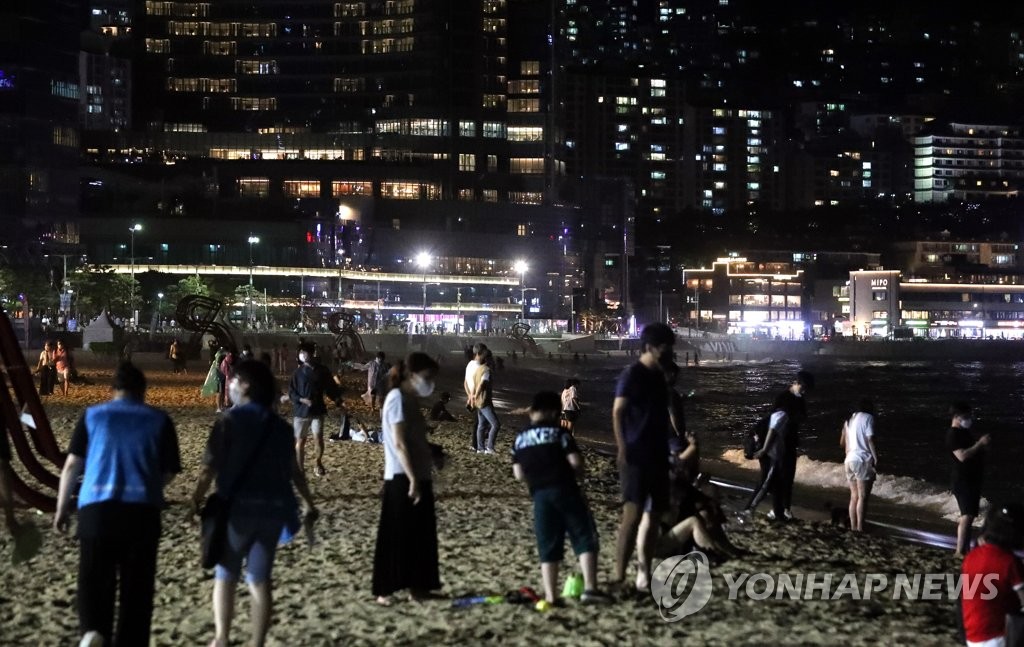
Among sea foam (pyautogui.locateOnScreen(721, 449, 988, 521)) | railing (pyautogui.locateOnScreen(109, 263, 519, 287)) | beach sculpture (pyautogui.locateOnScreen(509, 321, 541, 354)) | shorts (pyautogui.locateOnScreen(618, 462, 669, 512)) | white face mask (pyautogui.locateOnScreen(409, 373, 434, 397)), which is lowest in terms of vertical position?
sea foam (pyautogui.locateOnScreen(721, 449, 988, 521))

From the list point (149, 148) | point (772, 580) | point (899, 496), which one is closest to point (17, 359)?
point (772, 580)

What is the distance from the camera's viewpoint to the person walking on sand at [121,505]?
22.6ft

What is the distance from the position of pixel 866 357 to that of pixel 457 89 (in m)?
56.3

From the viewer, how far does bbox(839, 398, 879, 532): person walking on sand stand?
1405cm

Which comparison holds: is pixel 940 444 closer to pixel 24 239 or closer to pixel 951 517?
pixel 951 517

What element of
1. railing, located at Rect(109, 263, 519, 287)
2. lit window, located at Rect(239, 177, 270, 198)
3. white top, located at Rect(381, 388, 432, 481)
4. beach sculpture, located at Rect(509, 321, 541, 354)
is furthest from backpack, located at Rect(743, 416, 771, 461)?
lit window, located at Rect(239, 177, 270, 198)

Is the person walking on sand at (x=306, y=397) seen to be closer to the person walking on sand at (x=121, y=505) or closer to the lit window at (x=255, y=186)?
the person walking on sand at (x=121, y=505)

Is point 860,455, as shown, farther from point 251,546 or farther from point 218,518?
point 218,518

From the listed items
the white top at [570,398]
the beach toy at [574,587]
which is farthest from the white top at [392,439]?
the white top at [570,398]

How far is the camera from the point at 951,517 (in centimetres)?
2062

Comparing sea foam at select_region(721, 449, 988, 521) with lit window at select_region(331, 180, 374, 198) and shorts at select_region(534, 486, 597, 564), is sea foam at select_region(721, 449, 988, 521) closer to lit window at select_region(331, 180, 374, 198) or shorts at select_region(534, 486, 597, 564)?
shorts at select_region(534, 486, 597, 564)

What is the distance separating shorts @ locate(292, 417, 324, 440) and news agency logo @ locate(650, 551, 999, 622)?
21.4ft

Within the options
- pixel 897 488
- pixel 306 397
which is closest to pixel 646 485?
pixel 306 397

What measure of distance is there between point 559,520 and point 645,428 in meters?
0.83
